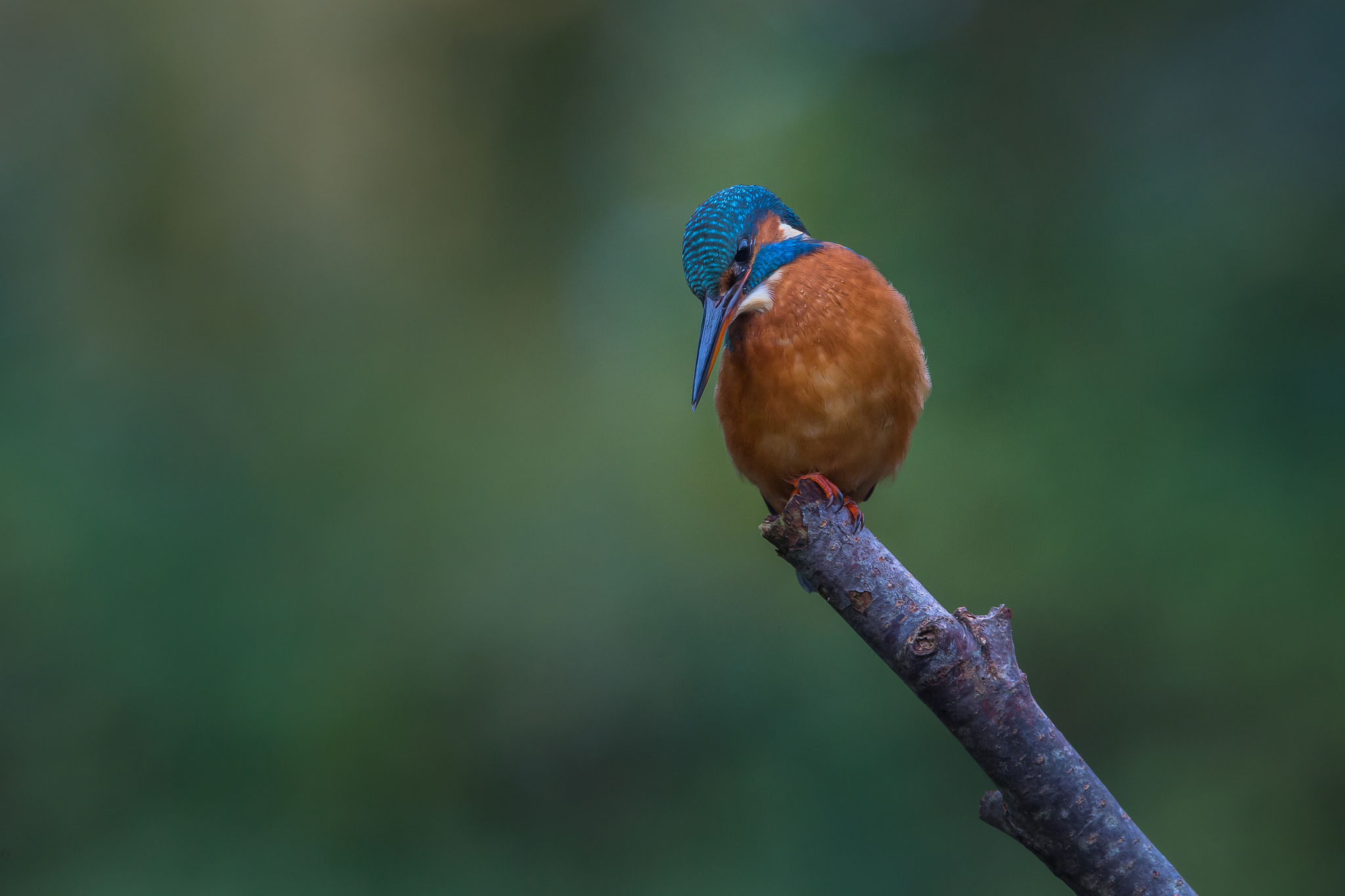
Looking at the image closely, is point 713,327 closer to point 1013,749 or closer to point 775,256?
point 775,256

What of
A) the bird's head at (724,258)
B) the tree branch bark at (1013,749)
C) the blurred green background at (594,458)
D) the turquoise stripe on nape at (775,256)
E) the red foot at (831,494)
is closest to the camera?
the tree branch bark at (1013,749)

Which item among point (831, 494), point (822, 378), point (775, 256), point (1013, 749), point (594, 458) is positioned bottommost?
point (1013, 749)

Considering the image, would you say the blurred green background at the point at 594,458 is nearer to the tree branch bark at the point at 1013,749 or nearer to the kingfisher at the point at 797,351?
the kingfisher at the point at 797,351

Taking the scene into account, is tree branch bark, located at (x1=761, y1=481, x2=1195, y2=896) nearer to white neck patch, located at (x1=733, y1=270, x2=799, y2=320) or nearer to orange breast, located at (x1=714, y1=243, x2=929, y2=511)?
orange breast, located at (x1=714, y1=243, x2=929, y2=511)

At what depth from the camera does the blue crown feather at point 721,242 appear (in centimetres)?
162

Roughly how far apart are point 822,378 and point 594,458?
7.41ft

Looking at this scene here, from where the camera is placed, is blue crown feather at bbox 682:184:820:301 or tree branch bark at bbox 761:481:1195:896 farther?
blue crown feather at bbox 682:184:820:301

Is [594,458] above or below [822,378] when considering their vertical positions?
above

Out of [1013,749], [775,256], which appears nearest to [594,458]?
[775,256]

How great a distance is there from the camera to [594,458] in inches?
150

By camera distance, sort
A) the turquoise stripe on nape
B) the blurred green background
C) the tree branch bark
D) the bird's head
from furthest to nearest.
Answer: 1. the blurred green background
2. the turquoise stripe on nape
3. the bird's head
4. the tree branch bark

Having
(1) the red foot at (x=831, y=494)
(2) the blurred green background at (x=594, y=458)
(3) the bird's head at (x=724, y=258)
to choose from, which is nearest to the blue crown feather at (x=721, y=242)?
(3) the bird's head at (x=724, y=258)

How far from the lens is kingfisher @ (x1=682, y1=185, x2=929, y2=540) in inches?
63.8

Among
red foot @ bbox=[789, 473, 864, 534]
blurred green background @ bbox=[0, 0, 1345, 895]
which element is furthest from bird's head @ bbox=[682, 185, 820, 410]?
blurred green background @ bbox=[0, 0, 1345, 895]
